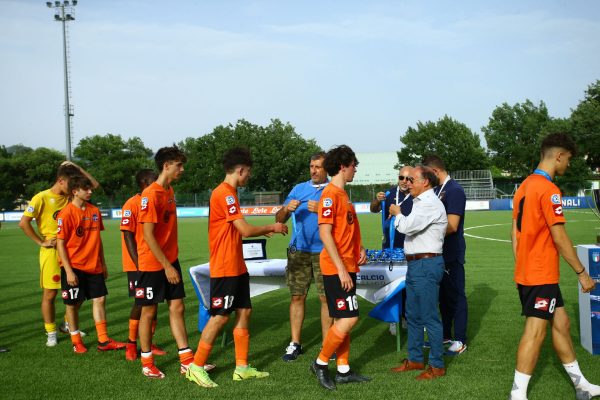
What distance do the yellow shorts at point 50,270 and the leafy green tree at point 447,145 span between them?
68.7 metres

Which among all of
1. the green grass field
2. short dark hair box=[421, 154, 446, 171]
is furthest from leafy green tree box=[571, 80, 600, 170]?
short dark hair box=[421, 154, 446, 171]

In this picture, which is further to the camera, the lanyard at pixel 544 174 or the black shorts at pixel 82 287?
the black shorts at pixel 82 287

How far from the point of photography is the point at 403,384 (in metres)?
5.22

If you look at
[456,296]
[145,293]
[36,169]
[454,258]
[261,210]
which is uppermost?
[36,169]

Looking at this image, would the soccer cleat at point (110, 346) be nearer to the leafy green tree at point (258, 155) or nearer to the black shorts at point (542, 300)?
the black shorts at point (542, 300)

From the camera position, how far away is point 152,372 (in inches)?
219

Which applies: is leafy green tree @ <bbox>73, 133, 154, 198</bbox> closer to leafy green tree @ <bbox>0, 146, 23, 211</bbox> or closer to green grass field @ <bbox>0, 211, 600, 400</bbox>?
leafy green tree @ <bbox>0, 146, 23, 211</bbox>

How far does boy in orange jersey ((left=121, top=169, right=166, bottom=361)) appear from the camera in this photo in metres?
5.85

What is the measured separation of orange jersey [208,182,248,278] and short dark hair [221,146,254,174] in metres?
0.16

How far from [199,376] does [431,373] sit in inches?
81.5

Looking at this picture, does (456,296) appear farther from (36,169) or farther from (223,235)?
(36,169)

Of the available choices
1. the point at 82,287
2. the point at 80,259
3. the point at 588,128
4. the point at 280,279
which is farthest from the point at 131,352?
the point at 588,128

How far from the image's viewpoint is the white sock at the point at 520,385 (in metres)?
4.49

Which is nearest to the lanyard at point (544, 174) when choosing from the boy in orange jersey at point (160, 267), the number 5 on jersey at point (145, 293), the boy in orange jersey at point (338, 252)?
the boy in orange jersey at point (338, 252)
